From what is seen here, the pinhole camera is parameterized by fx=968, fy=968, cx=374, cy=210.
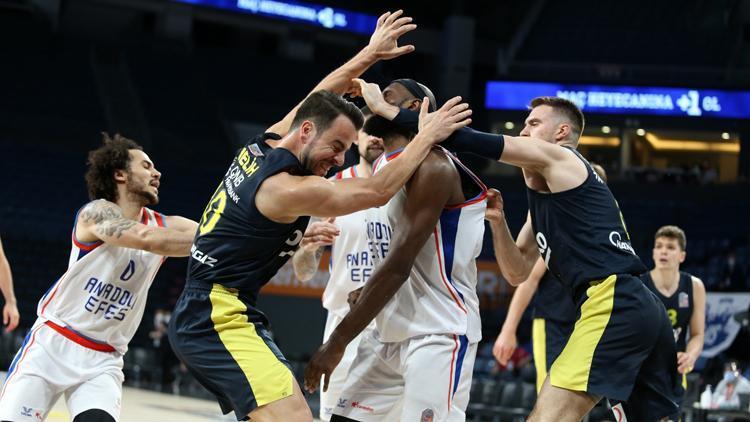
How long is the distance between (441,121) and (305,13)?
876 inches

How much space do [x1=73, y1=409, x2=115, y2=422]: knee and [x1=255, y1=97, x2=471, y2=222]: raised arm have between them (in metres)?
1.51

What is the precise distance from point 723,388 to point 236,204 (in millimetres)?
7761

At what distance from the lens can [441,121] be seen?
3973 millimetres

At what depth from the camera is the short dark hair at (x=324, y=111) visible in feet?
12.8

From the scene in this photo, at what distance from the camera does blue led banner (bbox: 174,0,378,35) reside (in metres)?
25.0

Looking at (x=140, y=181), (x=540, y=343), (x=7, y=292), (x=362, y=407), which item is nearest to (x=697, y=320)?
(x=540, y=343)

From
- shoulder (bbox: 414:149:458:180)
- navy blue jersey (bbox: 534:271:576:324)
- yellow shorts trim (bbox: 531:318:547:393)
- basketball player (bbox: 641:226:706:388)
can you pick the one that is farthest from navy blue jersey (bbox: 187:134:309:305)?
basketball player (bbox: 641:226:706:388)

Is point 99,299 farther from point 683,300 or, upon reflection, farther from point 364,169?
point 683,300

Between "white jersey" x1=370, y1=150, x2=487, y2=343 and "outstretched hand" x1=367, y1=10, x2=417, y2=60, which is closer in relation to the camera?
"white jersey" x1=370, y1=150, x2=487, y2=343

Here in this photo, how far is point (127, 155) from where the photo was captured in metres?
5.21

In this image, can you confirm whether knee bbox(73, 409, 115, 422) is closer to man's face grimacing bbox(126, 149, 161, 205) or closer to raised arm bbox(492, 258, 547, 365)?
man's face grimacing bbox(126, 149, 161, 205)

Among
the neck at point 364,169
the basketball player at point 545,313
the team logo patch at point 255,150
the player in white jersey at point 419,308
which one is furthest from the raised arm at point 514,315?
the team logo patch at point 255,150

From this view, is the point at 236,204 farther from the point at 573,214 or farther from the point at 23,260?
the point at 23,260

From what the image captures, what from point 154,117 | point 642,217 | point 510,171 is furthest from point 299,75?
point 642,217
